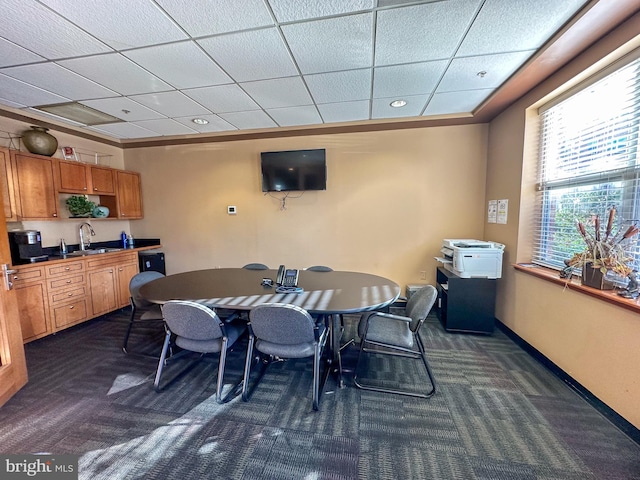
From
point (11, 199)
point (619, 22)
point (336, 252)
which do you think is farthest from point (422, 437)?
point (11, 199)

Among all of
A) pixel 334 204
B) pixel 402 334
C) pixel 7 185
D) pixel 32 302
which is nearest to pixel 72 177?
pixel 7 185

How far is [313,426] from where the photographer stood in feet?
5.75

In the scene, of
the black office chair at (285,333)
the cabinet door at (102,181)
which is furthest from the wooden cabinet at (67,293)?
the black office chair at (285,333)

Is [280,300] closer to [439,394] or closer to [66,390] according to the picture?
[439,394]

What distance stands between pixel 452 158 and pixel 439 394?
3078 millimetres

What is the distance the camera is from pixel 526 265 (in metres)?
2.79

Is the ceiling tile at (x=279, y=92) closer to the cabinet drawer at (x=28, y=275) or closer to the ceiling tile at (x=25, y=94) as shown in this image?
the ceiling tile at (x=25, y=94)

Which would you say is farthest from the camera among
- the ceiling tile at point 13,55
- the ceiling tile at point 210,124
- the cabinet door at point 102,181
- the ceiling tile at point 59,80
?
the cabinet door at point 102,181

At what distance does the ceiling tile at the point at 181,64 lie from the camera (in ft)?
6.68

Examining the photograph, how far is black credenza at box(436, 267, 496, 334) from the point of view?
3025mm

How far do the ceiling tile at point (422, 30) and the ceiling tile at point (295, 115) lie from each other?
1232 mm

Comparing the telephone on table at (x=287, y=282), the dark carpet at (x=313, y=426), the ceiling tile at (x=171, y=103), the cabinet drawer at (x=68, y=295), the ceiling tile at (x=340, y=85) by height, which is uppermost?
the ceiling tile at (x=340, y=85)

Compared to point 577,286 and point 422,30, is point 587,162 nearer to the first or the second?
point 577,286

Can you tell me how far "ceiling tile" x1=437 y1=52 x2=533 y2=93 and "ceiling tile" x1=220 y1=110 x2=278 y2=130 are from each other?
215 centimetres
